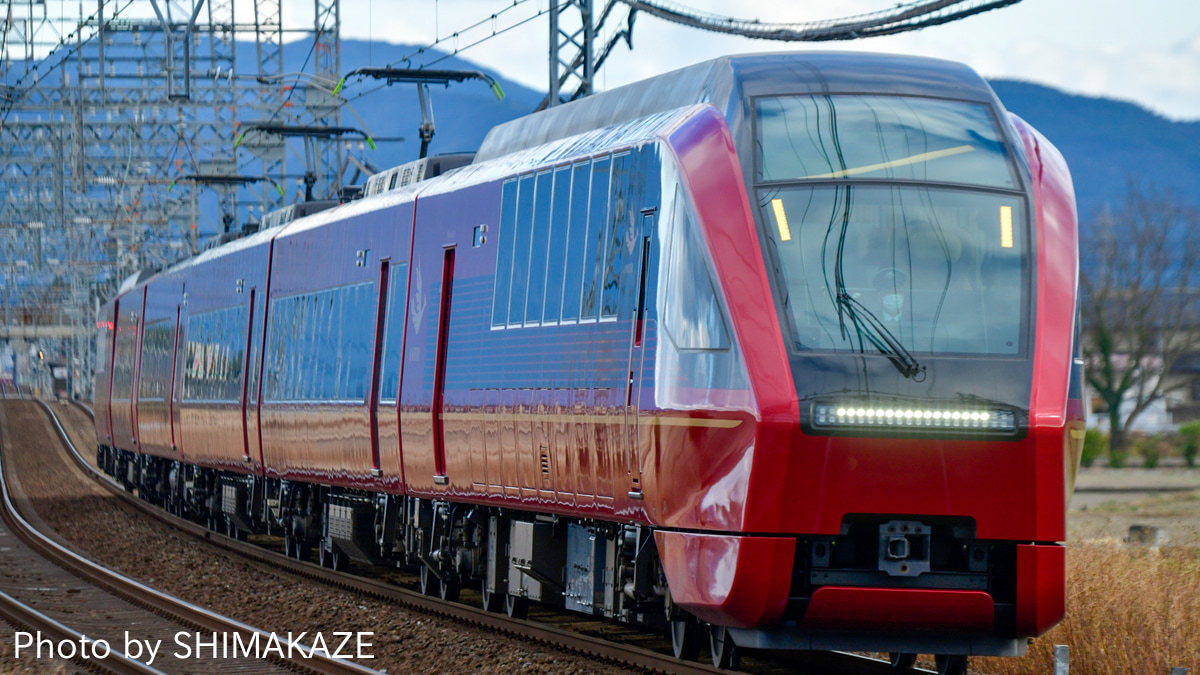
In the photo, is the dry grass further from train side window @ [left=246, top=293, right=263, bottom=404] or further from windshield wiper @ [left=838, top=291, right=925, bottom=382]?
train side window @ [left=246, top=293, right=263, bottom=404]

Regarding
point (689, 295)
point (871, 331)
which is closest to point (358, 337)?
point (689, 295)

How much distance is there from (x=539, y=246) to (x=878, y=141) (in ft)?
9.87

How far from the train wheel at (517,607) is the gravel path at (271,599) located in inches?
16.7

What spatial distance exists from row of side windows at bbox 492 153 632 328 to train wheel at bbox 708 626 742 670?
1.99 m

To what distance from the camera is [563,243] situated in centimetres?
1172

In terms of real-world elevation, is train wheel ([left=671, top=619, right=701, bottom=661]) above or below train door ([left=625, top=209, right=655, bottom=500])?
below

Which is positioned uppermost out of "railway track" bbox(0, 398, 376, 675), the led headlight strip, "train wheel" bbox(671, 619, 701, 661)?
the led headlight strip

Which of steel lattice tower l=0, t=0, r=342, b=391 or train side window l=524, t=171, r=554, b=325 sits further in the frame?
steel lattice tower l=0, t=0, r=342, b=391

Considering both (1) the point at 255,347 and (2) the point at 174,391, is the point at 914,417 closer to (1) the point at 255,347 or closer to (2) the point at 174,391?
(1) the point at 255,347

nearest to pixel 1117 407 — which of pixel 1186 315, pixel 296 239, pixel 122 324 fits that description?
pixel 1186 315

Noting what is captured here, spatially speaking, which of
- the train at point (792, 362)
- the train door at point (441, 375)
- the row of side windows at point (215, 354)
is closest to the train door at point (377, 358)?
the train door at point (441, 375)

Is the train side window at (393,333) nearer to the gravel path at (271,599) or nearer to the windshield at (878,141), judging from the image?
the gravel path at (271,599)

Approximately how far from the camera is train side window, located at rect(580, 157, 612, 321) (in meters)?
11.1

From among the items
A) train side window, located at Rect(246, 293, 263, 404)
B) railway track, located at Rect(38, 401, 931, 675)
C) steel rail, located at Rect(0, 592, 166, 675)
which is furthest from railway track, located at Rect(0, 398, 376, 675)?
train side window, located at Rect(246, 293, 263, 404)
